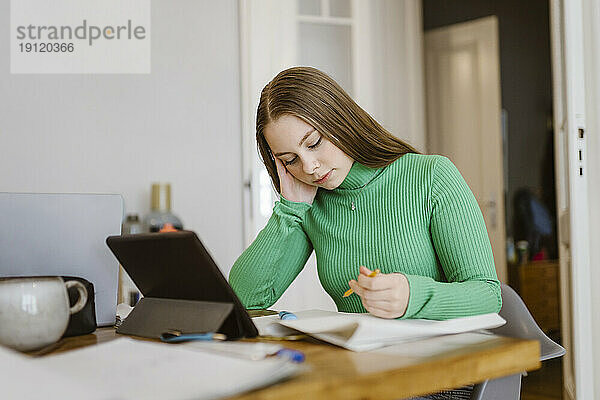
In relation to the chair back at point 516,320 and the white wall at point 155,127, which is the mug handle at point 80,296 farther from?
the white wall at point 155,127

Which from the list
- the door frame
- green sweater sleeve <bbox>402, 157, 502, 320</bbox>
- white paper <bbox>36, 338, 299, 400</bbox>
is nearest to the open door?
the door frame

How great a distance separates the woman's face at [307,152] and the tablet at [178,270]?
16.3 inches

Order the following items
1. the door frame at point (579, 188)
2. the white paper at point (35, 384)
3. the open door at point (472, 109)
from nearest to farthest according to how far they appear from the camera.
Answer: the white paper at point (35, 384)
the door frame at point (579, 188)
the open door at point (472, 109)

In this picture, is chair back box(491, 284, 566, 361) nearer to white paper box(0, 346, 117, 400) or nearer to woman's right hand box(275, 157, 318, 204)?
woman's right hand box(275, 157, 318, 204)

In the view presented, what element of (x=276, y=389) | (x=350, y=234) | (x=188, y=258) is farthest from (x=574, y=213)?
(x=276, y=389)

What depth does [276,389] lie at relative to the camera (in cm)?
63

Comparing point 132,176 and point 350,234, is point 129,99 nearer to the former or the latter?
point 132,176

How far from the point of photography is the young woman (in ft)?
4.20

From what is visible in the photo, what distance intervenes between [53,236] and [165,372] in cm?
54

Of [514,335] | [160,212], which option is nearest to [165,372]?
[514,335]

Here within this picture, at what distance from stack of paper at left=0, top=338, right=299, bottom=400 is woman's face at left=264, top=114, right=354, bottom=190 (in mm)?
666

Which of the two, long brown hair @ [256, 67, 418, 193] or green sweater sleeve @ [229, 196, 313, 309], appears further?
green sweater sleeve @ [229, 196, 313, 309]

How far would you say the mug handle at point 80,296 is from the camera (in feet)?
3.24

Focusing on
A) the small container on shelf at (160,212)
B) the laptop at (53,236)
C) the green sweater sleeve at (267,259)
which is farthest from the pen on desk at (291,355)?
the small container on shelf at (160,212)
